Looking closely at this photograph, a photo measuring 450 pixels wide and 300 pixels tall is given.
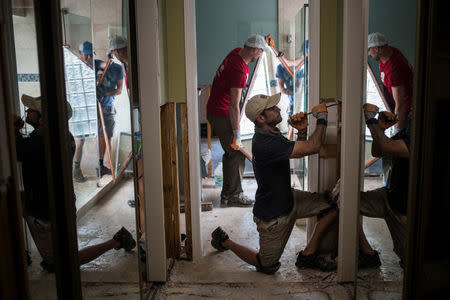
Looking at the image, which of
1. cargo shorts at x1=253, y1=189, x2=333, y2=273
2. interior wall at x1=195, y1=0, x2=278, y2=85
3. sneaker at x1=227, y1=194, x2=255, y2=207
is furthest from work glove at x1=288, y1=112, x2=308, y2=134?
interior wall at x1=195, y1=0, x2=278, y2=85

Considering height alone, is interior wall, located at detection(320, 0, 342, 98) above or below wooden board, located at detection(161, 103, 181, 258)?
above

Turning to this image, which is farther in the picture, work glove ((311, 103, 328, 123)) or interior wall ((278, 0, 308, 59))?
interior wall ((278, 0, 308, 59))

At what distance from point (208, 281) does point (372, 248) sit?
4.04ft

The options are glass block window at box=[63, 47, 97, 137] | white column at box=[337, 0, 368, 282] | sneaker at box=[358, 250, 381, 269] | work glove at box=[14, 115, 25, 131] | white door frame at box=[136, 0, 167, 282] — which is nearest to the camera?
work glove at box=[14, 115, 25, 131]

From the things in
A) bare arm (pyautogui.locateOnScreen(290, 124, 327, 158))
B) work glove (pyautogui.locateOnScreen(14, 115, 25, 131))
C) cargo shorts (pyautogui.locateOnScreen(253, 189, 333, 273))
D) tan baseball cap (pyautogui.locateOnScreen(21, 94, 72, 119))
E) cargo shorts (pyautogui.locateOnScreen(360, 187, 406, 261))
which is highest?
tan baseball cap (pyautogui.locateOnScreen(21, 94, 72, 119))

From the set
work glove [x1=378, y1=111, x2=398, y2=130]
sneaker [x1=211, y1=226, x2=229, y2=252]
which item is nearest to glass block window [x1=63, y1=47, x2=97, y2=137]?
work glove [x1=378, y1=111, x2=398, y2=130]

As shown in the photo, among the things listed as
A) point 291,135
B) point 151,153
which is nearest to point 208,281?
point 151,153

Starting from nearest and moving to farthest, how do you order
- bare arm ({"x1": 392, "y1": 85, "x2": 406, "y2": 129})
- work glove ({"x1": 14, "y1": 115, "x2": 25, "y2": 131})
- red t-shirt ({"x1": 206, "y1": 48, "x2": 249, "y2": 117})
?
work glove ({"x1": 14, "y1": 115, "x2": 25, "y2": 131}), bare arm ({"x1": 392, "y1": 85, "x2": 406, "y2": 129}), red t-shirt ({"x1": 206, "y1": 48, "x2": 249, "y2": 117})

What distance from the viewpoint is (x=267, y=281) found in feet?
8.98

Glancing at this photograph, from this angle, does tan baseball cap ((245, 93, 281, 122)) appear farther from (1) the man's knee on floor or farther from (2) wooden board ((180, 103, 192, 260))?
(1) the man's knee on floor

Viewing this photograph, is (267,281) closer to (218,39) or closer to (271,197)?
(271,197)

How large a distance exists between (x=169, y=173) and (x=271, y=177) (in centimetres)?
67

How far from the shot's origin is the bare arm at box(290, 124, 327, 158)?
2.65 m

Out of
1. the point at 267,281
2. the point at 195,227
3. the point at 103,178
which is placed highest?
the point at 103,178
